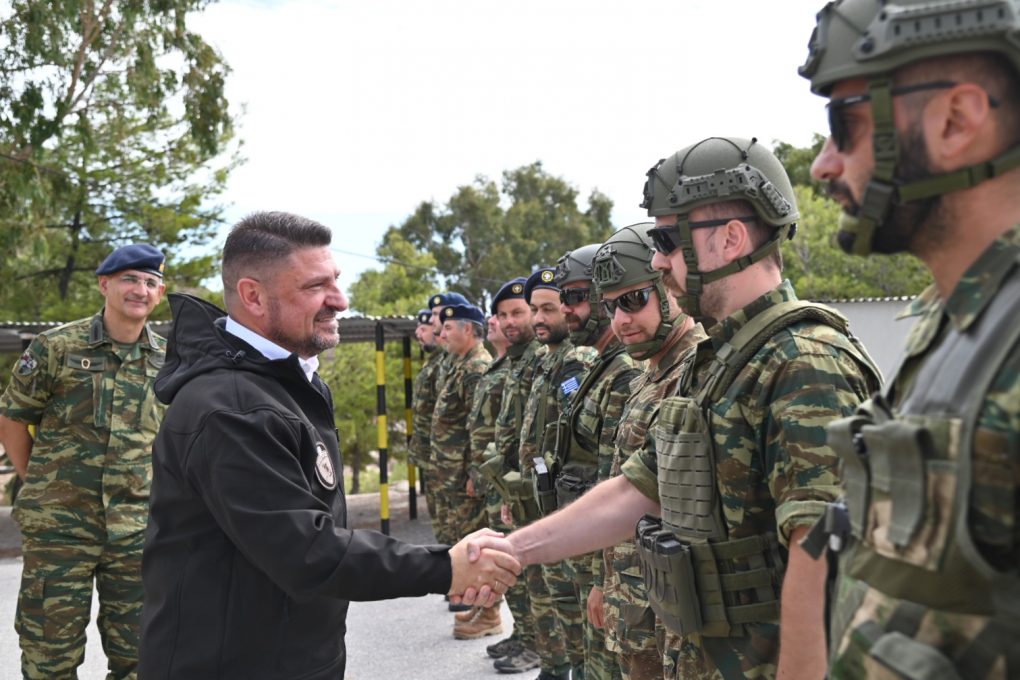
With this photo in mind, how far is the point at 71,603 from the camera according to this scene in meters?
5.12

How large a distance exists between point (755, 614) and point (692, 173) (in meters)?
1.36

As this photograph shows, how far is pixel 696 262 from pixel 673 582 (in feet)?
3.18

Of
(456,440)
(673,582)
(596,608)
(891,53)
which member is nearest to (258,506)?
(673,582)

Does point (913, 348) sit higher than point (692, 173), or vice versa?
point (692, 173)

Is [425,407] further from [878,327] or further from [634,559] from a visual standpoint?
[878,327]

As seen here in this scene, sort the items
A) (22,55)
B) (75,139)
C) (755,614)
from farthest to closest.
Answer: (75,139) < (22,55) < (755,614)

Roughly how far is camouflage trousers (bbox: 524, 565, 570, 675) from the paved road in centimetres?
69

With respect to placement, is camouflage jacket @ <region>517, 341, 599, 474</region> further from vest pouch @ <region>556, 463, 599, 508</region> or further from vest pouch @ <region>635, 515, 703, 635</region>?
vest pouch @ <region>635, 515, 703, 635</region>

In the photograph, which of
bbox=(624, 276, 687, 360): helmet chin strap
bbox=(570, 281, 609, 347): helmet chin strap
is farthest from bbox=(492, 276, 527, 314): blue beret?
bbox=(624, 276, 687, 360): helmet chin strap

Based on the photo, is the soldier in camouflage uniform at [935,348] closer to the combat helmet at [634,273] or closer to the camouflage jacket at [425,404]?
the combat helmet at [634,273]

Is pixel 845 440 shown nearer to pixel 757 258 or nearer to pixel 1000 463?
pixel 1000 463

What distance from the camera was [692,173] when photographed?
3.05 m

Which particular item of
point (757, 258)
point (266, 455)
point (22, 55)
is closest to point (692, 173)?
point (757, 258)

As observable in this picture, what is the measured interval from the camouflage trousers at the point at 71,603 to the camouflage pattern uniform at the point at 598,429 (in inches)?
93.9
